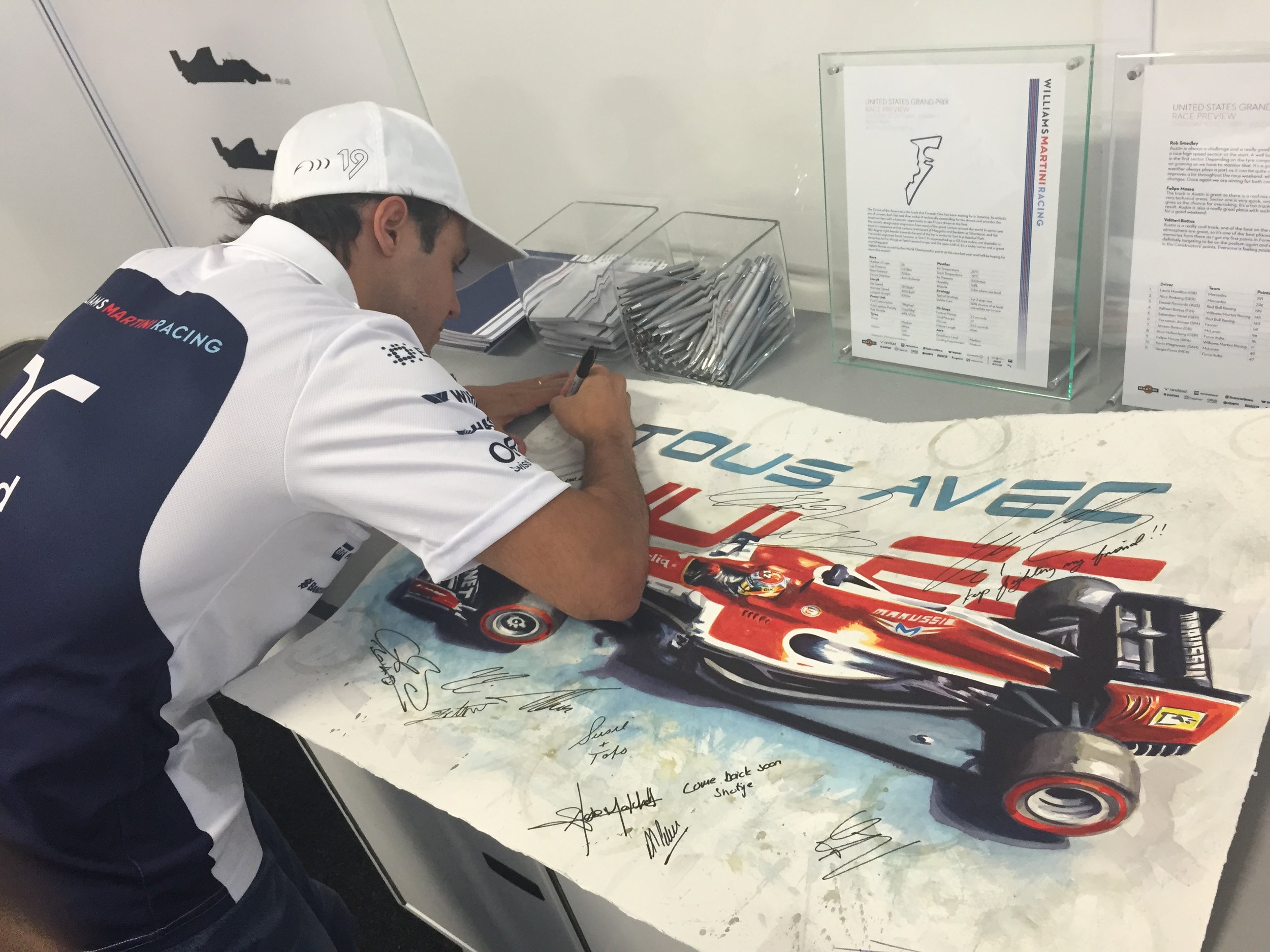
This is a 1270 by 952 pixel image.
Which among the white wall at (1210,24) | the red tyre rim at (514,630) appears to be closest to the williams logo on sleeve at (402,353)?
the red tyre rim at (514,630)

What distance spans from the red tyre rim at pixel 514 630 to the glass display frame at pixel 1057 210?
44cm

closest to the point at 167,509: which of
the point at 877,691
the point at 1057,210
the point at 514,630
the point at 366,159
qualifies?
the point at 514,630

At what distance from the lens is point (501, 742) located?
0.64 metres

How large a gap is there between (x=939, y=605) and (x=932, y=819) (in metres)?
0.17

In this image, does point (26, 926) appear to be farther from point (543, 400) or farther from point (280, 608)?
point (543, 400)

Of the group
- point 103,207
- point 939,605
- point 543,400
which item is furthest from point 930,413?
point 103,207
